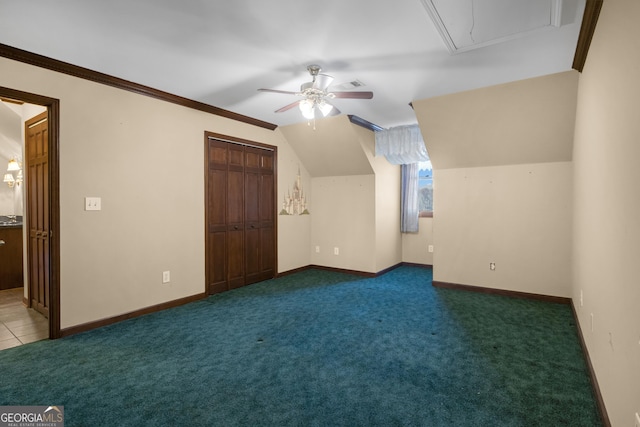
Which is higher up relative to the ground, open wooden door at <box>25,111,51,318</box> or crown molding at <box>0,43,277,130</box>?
crown molding at <box>0,43,277,130</box>

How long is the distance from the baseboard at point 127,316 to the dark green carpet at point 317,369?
9 cm

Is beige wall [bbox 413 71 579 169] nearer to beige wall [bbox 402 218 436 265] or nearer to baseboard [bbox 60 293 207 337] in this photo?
beige wall [bbox 402 218 436 265]

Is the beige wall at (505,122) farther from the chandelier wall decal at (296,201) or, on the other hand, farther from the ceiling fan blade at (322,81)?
the chandelier wall decal at (296,201)

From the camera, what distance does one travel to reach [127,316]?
3.34m

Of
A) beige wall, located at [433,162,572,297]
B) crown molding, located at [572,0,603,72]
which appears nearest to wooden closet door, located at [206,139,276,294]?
beige wall, located at [433,162,572,297]

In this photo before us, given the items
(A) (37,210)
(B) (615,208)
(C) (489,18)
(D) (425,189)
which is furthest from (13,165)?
(B) (615,208)

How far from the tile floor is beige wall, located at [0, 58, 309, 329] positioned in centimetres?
34

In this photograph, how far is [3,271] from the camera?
14.7 feet

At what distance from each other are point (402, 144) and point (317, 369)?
3571mm

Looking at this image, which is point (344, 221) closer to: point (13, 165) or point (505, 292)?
point (505, 292)

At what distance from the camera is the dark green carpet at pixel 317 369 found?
1866 millimetres

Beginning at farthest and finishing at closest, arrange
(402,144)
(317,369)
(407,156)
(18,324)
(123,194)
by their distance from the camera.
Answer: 1. (407,156)
2. (402,144)
3. (123,194)
4. (18,324)
5. (317,369)

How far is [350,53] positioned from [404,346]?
7.98 ft

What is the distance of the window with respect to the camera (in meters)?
6.10
